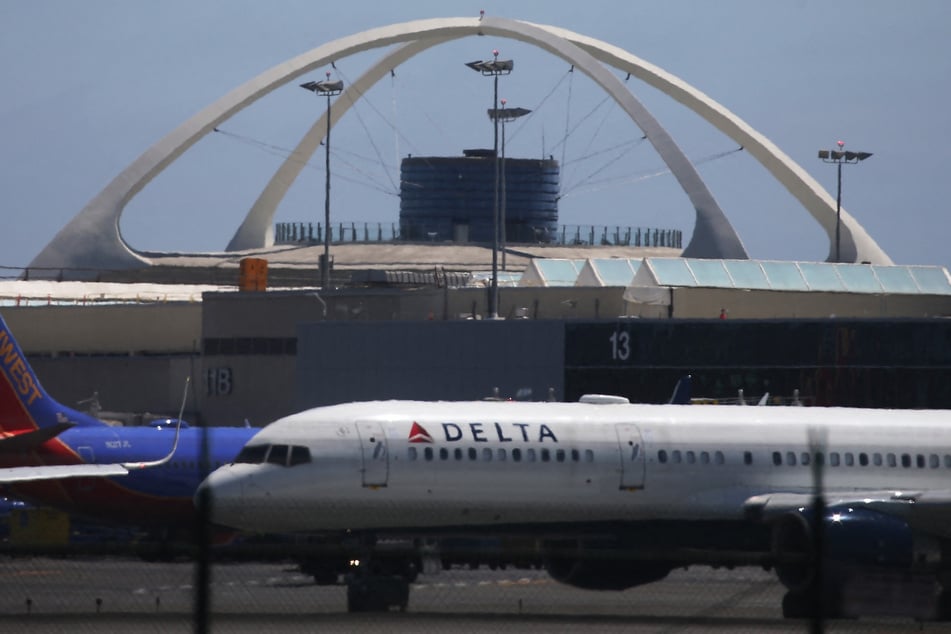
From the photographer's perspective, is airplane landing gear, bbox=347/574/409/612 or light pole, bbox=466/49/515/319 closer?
airplane landing gear, bbox=347/574/409/612

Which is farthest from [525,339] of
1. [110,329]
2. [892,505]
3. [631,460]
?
[110,329]

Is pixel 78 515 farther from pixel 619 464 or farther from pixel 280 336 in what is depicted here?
pixel 280 336

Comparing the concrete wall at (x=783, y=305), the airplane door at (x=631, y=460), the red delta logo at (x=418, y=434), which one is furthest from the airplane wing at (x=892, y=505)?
the concrete wall at (x=783, y=305)

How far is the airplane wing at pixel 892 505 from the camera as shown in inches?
1179

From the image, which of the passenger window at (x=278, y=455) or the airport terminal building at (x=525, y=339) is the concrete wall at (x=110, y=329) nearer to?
the airport terminal building at (x=525, y=339)

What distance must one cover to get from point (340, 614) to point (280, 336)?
55.6 meters

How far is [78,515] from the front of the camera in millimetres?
40031

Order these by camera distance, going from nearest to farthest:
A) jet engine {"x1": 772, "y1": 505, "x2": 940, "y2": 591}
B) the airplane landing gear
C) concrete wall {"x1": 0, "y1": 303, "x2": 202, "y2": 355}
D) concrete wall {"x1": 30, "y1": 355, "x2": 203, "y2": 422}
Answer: the airplane landing gear
jet engine {"x1": 772, "y1": 505, "x2": 940, "y2": 591}
concrete wall {"x1": 30, "y1": 355, "x2": 203, "y2": 422}
concrete wall {"x1": 0, "y1": 303, "x2": 202, "y2": 355}

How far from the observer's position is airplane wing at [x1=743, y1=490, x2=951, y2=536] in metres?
30.0

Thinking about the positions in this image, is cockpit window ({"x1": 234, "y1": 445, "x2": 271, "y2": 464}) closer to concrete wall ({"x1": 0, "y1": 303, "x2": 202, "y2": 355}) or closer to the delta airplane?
the delta airplane

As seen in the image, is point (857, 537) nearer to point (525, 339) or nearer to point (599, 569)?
point (599, 569)

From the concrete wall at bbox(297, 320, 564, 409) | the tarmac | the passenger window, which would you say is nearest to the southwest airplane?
the passenger window

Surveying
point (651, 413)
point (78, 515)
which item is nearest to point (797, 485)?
point (651, 413)

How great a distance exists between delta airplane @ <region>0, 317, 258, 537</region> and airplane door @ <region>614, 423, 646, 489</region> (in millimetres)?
11437
